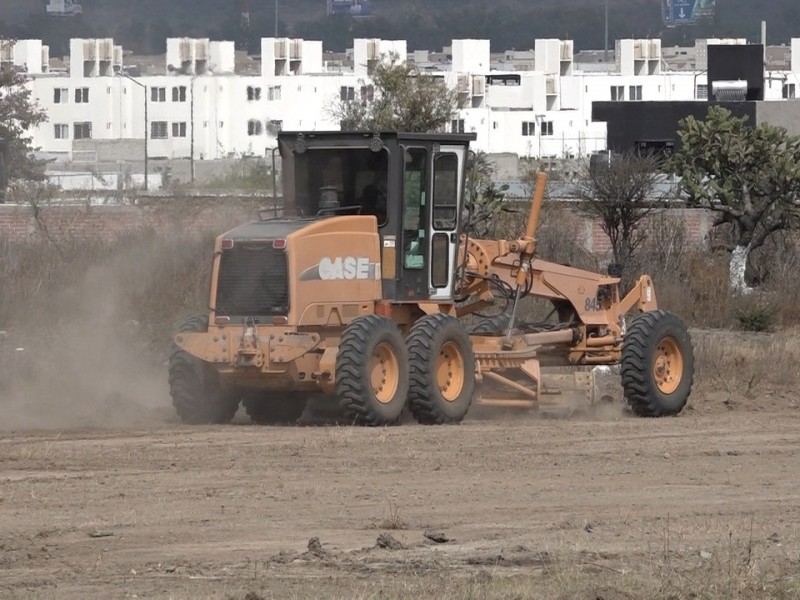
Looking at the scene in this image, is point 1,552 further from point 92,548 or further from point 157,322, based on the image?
point 157,322

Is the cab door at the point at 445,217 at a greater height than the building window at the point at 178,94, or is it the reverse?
the building window at the point at 178,94

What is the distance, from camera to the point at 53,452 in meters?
14.3

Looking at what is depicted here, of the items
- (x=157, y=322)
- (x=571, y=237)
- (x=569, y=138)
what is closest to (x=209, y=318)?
(x=157, y=322)

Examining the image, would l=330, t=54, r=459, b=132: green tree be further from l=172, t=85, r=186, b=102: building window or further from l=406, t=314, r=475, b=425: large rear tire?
l=172, t=85, r=186, b=102: building window

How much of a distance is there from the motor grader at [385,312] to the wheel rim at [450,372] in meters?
0.01

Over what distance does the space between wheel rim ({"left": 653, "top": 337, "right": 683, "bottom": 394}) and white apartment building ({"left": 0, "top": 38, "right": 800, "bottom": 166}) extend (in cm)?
8622

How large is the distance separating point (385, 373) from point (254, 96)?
322ft

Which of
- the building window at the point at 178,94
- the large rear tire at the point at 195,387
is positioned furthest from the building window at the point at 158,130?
the large rear tire at the point at 195,387

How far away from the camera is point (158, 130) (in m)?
115

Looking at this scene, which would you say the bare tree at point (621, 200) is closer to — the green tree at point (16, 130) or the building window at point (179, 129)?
the green tree at point (16, 130)

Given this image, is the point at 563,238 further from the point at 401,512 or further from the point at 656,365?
the point at 401,512

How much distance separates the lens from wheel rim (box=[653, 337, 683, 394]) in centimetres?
1875

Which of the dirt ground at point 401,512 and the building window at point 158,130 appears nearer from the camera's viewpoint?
the dirt ground at point 401,512

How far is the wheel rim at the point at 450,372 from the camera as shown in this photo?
55.7ft
